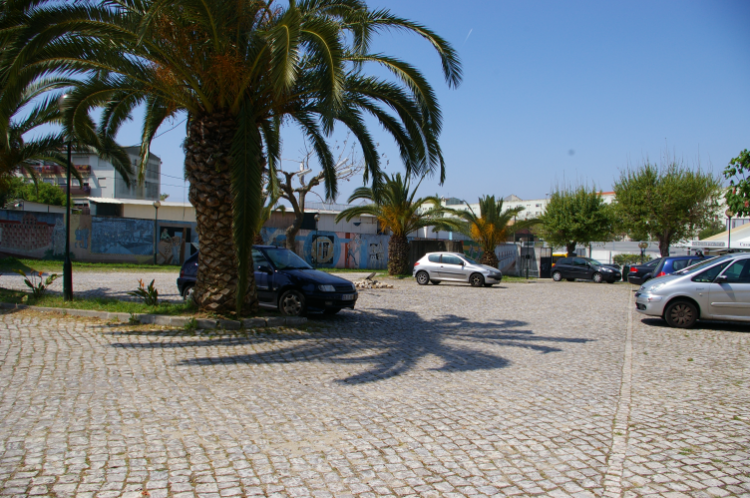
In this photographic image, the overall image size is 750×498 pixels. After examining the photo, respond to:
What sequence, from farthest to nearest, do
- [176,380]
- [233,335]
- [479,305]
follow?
[479,305]
[233,335]
[176,380]

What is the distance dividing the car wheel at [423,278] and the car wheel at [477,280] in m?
1.90

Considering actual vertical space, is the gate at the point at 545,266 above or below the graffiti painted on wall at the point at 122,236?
below

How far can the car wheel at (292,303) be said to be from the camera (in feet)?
36.3

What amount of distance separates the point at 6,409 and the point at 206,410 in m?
1.83

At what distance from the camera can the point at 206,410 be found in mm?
5223

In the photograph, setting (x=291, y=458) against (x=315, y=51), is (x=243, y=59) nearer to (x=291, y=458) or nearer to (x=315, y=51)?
(x=315, y=51)

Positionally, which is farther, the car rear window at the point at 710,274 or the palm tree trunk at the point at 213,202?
the car rear window at the point at 710,274

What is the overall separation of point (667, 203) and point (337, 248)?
20383mm

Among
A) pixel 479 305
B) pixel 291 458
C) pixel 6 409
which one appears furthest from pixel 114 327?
pixel 479 305

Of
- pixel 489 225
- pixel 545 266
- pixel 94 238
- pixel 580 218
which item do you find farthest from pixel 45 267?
pixel 580 218

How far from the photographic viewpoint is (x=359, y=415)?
5.27 m

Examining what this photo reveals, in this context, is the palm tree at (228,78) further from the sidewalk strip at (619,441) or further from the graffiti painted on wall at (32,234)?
the graffiti painted on wall at (32,234)

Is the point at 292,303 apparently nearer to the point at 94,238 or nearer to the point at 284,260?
the point at 284,260

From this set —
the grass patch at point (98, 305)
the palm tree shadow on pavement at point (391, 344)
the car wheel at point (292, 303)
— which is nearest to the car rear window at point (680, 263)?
the palm tree shadow on pavement at point (391, 344)
